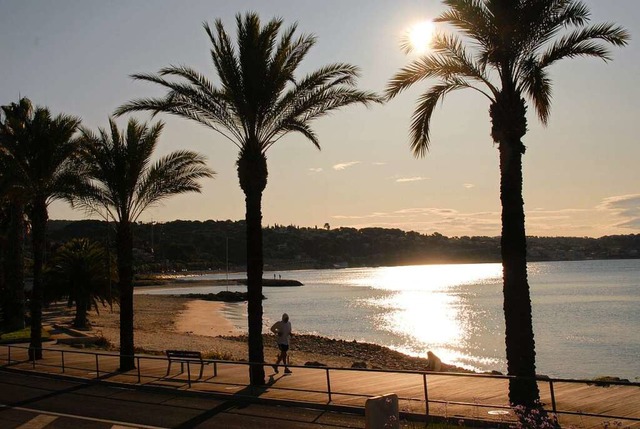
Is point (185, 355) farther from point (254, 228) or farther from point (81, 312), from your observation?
point (81, 312)

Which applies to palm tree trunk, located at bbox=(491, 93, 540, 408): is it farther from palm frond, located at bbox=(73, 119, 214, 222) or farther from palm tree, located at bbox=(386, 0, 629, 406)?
palm frond, located at bbox=(73, 119, 214, 222)

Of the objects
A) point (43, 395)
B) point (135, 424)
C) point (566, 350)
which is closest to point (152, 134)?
point (43, 395)

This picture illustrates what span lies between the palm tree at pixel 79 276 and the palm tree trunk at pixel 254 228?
29967 mm

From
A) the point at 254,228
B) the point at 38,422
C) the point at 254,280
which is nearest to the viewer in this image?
the point at 38,422

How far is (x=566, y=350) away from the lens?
44.3 metres

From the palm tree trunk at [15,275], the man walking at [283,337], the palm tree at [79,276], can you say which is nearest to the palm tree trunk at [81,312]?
the palm tree at [79,276]

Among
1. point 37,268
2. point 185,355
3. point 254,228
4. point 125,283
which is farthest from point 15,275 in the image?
point 254,228

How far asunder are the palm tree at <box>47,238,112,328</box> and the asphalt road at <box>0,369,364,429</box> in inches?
1092

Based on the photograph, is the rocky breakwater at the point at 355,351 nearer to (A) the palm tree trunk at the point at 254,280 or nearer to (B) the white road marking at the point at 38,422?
(A) the palm tree trunk at the point at 254,280

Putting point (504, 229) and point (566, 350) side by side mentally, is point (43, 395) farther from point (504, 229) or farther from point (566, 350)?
point (566, 350)

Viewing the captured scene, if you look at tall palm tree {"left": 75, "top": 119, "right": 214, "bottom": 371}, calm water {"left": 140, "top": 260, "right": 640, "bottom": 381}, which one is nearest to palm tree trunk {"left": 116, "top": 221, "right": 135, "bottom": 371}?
tall palm tree {"left": 75, "top": 119, "right": 214, "bottom": 371}

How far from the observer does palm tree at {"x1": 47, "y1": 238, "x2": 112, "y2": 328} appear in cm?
4491

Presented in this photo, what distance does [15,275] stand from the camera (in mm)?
34406

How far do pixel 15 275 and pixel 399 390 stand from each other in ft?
86.5
